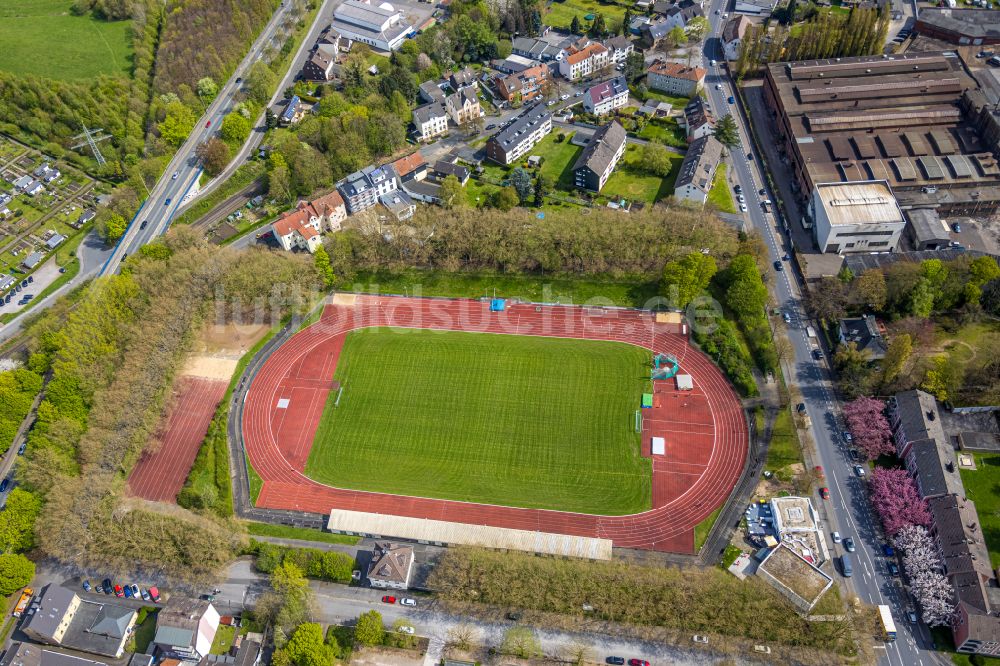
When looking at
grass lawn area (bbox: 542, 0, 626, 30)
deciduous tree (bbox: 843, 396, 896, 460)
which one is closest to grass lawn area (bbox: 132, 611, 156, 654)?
deciduous tree (bbox: 843, 396, 896, 460)

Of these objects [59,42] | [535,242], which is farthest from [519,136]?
[59,42]

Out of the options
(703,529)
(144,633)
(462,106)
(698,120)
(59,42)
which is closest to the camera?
(144,633)

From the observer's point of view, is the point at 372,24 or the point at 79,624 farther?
the point at 372,24

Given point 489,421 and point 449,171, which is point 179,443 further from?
point 449,171

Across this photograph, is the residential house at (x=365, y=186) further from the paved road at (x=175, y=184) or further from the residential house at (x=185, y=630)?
the residential house at (x=185, y=630)

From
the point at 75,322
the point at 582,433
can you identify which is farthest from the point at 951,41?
the point at 75,322
